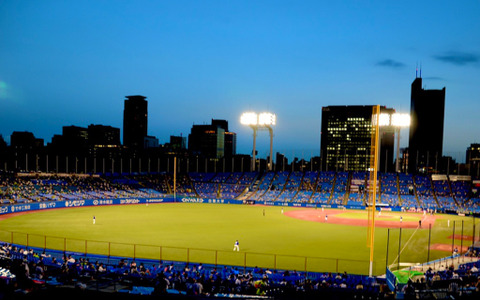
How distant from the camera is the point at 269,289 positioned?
14.5m

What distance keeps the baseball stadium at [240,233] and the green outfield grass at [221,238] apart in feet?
0.45

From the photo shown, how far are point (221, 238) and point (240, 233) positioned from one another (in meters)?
3.47

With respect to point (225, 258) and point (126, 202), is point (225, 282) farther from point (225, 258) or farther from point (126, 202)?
point (126, 202)

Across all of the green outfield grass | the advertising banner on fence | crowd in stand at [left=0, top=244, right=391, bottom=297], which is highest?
crowd in stand at [left=0, top=244, right=391, bottom=297]

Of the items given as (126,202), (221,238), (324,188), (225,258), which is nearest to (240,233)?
(221,238)

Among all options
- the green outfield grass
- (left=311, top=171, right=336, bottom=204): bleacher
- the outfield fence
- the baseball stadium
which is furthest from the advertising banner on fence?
the outfield fence

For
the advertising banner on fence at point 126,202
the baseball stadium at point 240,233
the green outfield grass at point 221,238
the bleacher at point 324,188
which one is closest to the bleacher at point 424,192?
the baseball stadium at point 240,233

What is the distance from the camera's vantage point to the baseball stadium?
15.6m

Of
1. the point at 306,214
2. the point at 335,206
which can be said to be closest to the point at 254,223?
the point at 306,214

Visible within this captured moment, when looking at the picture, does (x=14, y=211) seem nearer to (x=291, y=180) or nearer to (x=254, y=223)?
(x=254, y=223)

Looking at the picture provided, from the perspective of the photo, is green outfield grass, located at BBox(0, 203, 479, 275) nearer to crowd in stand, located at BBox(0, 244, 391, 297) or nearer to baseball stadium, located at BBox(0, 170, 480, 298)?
baseball stadium, located at BBox(0, 170, 480, 298)

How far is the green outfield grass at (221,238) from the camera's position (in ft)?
84.1

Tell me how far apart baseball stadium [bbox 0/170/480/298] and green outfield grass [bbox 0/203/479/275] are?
137mm

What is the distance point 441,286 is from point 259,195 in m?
62.3
